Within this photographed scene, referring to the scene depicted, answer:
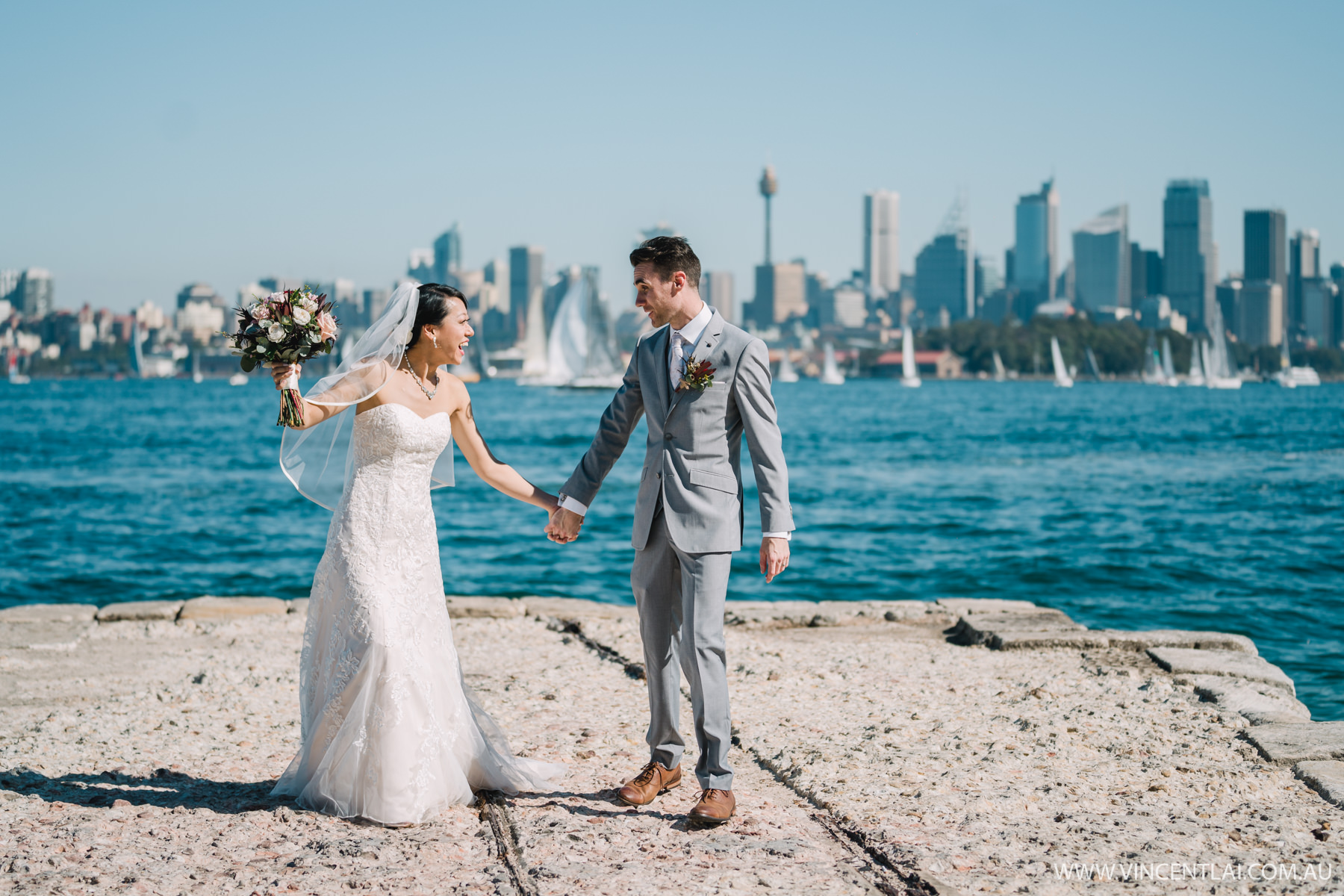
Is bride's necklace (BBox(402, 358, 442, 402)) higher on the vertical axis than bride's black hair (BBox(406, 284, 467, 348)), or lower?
lower

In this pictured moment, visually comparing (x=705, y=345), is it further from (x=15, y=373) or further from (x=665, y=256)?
(x=15, y=373)

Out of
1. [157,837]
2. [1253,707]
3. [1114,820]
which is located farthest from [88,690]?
[1253,707]

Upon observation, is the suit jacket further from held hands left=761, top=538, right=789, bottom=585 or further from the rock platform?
the rock platform

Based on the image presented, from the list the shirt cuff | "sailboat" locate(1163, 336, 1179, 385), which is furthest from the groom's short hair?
"sailboat" locate(1163, 336, 1179, 385)

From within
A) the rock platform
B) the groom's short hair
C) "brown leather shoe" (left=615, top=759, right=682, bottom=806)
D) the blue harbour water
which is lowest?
the blue harbour water

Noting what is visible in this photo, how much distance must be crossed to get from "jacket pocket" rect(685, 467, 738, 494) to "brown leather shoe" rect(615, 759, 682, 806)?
1.07 metres

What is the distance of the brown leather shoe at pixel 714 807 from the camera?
4.25 metres

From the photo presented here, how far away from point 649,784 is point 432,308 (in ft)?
6.26

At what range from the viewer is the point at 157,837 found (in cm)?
415

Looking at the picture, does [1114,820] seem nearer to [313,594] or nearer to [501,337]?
[313,594]

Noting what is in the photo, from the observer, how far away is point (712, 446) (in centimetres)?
434

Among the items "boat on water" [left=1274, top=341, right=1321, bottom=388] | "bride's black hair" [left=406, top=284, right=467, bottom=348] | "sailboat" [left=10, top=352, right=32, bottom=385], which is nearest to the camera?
"bride's black hair" [left=406, top=284, right=467, bottom=348]

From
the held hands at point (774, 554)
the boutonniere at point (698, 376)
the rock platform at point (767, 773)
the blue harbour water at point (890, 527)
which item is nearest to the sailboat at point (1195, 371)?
the blue harbour water at point (890, 527)

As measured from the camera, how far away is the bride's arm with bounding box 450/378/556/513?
4746 millimetres
